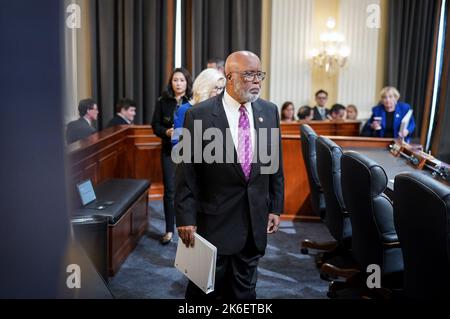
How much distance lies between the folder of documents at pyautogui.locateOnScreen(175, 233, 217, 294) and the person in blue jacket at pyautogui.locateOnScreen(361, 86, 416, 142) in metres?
3.56

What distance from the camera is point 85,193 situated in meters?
3.37

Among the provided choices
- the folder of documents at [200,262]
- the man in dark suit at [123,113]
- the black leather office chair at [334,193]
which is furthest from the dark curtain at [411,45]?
the folder of documents at [200,262]

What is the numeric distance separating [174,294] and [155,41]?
13.9 feet

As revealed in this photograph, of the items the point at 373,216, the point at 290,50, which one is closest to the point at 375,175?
the point at 373,216

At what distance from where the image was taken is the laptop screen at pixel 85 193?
3.31 meters

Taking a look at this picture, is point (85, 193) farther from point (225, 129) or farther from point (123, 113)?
point (123, 113)

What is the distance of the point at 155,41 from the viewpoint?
21.6 feet

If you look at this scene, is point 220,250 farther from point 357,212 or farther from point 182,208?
point 357,212

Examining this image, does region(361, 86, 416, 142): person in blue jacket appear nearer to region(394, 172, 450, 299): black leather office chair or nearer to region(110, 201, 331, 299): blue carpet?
region(110, 201, 331, 299): blue carpet

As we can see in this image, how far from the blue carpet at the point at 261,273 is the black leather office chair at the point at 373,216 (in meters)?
0.69

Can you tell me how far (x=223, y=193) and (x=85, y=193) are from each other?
153 cm
